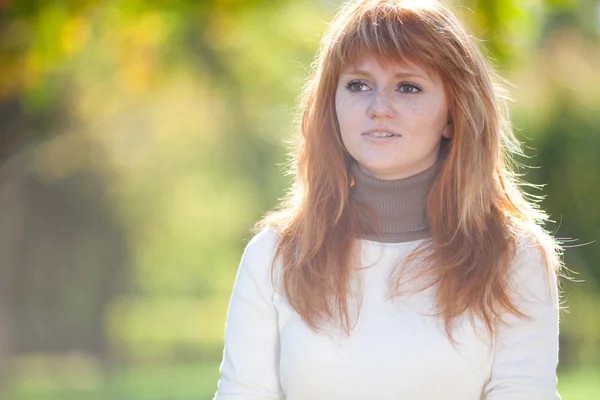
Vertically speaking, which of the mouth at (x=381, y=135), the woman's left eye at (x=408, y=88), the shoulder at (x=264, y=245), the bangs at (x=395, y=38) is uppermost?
the bangs at (x=395, y=38)

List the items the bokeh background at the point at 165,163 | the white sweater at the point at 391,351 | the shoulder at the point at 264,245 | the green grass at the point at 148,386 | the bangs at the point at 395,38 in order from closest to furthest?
the white sweater at the point at 391,351 → the bangs at the point at 395,38 → the shoulder at the point at 264,245 → the bokeh background at the point at 165,163 → the green grass at the point at 148,386

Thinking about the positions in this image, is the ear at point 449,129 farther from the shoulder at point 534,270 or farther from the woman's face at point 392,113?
the shoulder at point 534,270

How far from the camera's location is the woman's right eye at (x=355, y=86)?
235 cm

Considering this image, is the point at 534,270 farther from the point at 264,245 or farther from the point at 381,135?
A: the point at 264,245

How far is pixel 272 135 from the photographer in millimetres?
20188

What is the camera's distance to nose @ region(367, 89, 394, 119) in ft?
7.48

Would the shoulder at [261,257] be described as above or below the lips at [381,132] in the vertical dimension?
below

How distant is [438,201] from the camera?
2338 mm

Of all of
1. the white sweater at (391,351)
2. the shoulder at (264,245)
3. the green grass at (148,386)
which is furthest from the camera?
the green grass at (148,386)

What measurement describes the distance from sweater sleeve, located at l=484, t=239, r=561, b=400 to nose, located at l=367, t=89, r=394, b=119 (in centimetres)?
41

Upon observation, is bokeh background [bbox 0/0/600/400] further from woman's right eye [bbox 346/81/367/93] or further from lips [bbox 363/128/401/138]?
woman's right eye [bbox 346/81/367/93]

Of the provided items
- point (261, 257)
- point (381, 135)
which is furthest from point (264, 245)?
point (381, 135)

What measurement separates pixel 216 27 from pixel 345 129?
176 inches

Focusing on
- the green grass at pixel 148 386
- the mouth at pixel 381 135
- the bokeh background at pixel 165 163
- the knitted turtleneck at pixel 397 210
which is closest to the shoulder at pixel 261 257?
the knitted turtleneck at pixel 397 210
